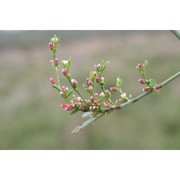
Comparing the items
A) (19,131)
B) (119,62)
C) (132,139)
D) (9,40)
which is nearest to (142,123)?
(132,139)

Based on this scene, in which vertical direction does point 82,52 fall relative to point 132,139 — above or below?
above

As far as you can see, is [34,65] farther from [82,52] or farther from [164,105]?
[164,105]

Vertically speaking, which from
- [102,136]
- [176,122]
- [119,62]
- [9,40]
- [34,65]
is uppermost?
[9,40]
